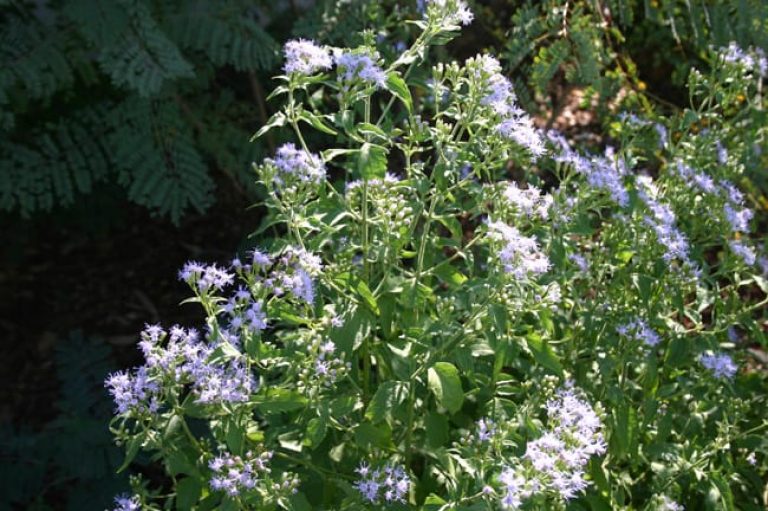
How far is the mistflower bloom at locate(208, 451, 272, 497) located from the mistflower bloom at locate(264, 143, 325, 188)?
24.1 inches

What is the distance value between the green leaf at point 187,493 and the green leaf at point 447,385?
59 cm

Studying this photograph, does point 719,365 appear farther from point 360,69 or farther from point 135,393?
point 135,393

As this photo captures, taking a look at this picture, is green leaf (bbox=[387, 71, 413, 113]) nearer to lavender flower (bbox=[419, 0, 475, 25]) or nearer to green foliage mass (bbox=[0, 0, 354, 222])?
lavender flower (bbox=[419, 0, 475, 25])

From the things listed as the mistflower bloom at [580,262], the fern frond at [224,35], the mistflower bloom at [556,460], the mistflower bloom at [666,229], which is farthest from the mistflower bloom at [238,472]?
the fern frond at [224,35]

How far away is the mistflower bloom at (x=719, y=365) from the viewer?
2430mm

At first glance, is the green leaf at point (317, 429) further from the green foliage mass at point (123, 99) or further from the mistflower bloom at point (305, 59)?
the green foliage mass at point (123, 99)

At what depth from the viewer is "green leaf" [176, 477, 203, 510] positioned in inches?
81.5

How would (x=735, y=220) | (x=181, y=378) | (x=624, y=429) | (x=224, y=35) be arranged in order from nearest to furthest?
→ 1. (x=181, y=378)
2. (x=624, y=429)
3. (x=735, y=220)
4. (x=224, y=35)

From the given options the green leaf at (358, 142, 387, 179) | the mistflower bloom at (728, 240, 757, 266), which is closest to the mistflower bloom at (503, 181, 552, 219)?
the green leaf at (358, 142, 387, 179)

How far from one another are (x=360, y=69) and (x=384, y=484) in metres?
0.92

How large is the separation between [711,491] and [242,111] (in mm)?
2598

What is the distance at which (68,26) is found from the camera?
12.0 ft

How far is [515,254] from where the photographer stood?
197cm

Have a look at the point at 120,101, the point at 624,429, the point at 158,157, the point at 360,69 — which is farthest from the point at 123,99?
the point at 624,429
